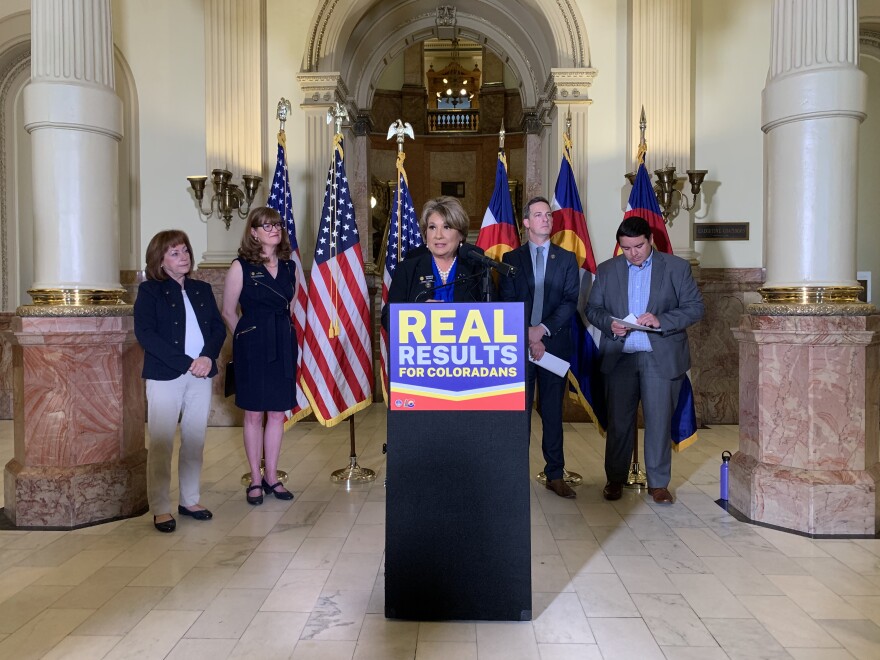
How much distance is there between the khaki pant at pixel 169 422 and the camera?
3.77m

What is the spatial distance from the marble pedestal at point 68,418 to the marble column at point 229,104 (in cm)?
322

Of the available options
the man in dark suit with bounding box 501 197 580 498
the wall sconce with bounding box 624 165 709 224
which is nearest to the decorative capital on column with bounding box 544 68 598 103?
the wall sconce with bounding box 624 165 709 224

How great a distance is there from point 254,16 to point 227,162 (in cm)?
157

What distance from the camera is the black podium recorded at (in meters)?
2.53

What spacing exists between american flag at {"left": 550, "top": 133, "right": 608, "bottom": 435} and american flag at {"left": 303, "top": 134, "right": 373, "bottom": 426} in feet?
5.00

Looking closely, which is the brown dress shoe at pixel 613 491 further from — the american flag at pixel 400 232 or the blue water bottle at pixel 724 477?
the american flag at pixel 400 232

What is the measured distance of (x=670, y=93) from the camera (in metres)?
6.93

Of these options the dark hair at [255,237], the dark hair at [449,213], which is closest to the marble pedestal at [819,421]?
the dark hair at [449,213]

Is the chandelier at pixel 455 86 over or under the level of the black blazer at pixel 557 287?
over

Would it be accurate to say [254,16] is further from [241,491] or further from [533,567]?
[533,567]

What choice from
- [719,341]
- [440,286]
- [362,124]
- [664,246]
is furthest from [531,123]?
[440,286]

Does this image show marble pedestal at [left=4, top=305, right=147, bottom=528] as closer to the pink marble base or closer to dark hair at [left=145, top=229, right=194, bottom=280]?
the pink marble base

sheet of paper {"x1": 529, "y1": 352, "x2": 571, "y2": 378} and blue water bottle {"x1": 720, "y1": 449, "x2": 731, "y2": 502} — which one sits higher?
sheet of paper {"x1": 529, "y1": 352, "x2": 571, "y2": 378}

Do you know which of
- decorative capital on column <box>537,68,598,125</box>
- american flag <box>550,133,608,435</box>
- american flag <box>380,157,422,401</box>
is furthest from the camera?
decorative capital on column <box>537,68,598,125</box>
